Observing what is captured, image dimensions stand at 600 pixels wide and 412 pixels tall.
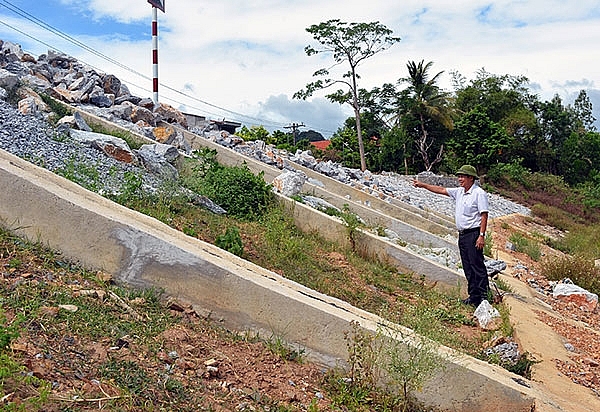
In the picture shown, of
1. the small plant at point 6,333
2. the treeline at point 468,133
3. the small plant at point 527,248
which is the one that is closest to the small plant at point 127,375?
the small plant at point 6,333

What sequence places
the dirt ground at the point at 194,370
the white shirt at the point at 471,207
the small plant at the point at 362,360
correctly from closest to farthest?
the dirt ground at the point at 194,370 < the small plant at the point at 362,360 < the white shirt at the point at 471,207

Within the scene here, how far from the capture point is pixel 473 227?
244 inches

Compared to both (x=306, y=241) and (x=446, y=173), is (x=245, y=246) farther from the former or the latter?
(x=446, y=173)

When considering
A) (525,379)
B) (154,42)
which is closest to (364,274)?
(525,379)

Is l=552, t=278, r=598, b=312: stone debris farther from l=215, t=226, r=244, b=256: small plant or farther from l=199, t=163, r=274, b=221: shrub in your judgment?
l=215, t=226, r=244, b=256: small plant

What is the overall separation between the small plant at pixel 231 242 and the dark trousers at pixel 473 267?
7.63ft

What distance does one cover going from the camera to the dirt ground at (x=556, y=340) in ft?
14.0

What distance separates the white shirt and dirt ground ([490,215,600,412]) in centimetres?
101

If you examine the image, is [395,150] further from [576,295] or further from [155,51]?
[576,295]

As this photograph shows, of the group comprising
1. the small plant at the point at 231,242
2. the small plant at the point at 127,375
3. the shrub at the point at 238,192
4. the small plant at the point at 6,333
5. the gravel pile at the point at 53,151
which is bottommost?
the small plant at the point at 127,375

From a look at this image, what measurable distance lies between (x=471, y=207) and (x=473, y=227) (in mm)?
213

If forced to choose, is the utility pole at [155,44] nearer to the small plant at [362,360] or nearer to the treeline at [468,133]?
the small plant at [362,360]

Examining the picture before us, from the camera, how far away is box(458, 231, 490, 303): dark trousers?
620cm

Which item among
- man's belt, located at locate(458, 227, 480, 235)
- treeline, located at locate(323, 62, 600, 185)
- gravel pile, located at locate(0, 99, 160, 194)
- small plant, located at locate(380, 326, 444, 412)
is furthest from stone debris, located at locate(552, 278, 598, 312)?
treeline, located at locate(323, 62, 600, 185)
